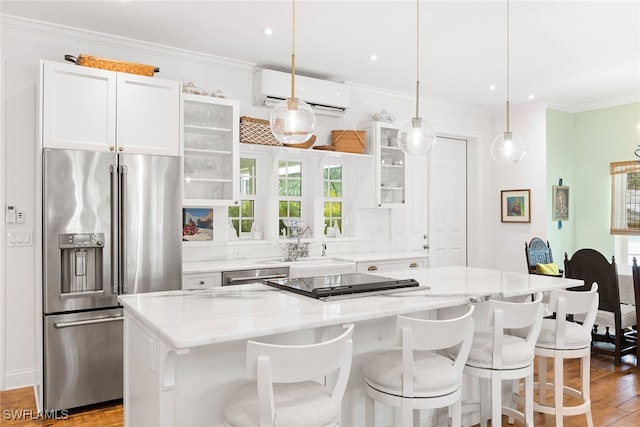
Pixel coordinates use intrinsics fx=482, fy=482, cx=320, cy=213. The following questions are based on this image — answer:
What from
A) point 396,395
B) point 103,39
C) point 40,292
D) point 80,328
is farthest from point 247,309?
point 103,39

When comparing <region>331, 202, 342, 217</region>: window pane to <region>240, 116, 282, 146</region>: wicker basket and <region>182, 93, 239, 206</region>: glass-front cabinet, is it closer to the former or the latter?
<region>240, 116, 282, 146</region>: wicker basket

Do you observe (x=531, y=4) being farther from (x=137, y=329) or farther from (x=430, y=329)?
(x=137, y=329)

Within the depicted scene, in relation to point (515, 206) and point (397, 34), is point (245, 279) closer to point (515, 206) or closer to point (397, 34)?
point (397, 34)

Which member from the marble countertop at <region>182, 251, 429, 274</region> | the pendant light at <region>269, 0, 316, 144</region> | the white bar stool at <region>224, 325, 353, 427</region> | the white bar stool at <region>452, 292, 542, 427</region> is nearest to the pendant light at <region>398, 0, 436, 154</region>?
the pendant light at <region>269, 0, 316, 144</region>

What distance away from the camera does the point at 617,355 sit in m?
4.25

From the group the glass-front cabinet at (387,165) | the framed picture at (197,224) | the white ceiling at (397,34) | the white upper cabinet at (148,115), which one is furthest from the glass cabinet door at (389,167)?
the white upper cabinet at (148,115)

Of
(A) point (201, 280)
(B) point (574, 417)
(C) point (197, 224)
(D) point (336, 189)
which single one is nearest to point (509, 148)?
(B) point (574, 417)

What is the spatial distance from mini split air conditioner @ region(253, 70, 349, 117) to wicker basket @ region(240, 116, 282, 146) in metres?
0.27

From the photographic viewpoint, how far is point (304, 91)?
15.7ft

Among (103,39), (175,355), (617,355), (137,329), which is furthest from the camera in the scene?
(617,355)

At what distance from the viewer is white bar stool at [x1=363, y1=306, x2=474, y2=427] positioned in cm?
202

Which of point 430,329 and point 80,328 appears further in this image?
point 80,328

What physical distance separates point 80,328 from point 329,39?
2.91m

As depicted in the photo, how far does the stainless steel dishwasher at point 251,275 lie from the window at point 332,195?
121cm
